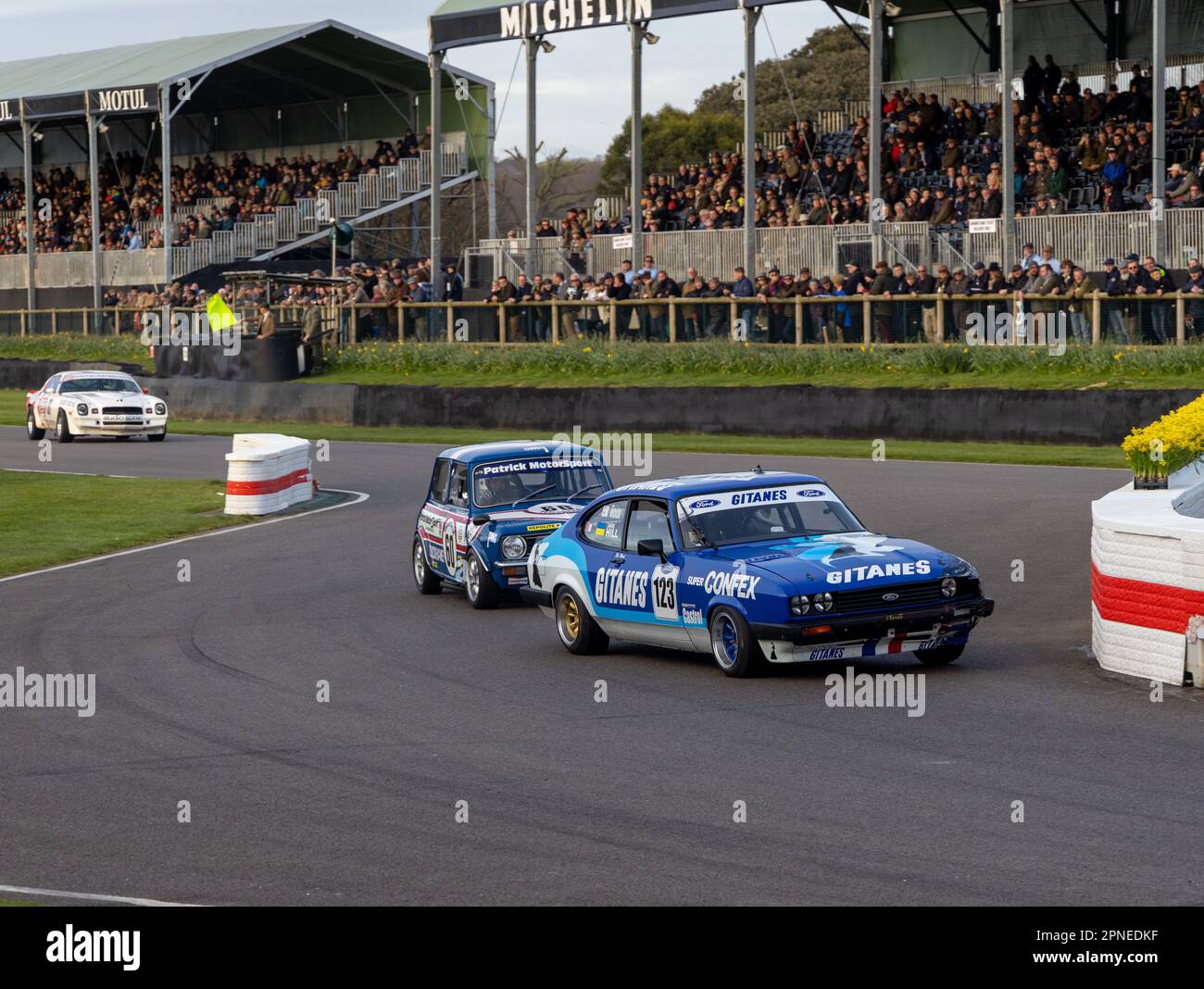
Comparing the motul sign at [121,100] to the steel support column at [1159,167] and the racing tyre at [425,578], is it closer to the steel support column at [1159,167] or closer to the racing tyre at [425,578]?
the steel support column at [1159,167]

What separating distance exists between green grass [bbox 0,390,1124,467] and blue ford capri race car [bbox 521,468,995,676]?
13.9 metres

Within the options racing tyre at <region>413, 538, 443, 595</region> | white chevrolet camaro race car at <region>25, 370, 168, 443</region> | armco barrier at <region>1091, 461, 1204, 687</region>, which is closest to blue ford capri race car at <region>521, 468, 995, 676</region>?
armco barrier at <region>1091, 461, 1204, 687</region>

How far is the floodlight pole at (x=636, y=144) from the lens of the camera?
1698 inches

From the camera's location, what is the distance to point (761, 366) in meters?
35.2

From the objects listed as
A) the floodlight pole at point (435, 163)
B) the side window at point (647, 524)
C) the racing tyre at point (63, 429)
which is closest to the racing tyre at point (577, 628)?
the side window at point (647, 524)

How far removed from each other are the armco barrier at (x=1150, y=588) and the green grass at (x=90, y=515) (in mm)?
11795

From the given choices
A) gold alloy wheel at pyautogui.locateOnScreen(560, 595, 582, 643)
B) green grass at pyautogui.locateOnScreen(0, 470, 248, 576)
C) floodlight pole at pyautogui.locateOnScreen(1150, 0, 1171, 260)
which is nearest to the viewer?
gold alloy wheel at pyautogui.locateOnScreen(560, 595, 582, 643)

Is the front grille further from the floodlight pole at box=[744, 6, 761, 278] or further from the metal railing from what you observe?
the floodlight pole at box=[744, 6, 761, 278]

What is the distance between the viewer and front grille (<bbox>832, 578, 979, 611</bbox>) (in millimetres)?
11766

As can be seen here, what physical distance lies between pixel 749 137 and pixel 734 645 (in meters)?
30.8

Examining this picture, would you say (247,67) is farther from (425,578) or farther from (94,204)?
(425,578)
